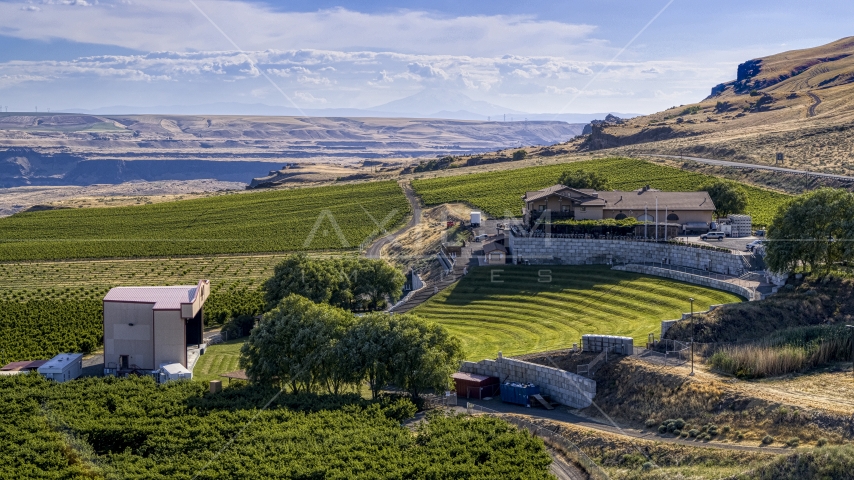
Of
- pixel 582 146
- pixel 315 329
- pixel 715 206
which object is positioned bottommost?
pixel 315 329

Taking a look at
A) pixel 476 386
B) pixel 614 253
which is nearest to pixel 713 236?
pixel 614 253

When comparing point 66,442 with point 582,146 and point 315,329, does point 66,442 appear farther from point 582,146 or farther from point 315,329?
point 582,146

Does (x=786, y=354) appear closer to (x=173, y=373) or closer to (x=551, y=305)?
(x=551, y=305)

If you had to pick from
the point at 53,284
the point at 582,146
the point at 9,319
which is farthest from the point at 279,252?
the point at 582,146

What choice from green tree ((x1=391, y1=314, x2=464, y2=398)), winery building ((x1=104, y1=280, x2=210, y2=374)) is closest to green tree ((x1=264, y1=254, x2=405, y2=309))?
winery building ((x1=104, y1=280, x2=210, y2=374))

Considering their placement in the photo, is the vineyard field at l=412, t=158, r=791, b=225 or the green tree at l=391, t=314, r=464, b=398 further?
the vineyard field at l=412, t=158, r=791, b=225

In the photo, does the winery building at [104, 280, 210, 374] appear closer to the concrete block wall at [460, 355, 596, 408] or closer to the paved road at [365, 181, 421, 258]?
the concrete block wall at [460, 355, 596, 408]

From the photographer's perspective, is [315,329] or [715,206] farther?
[715,206]
